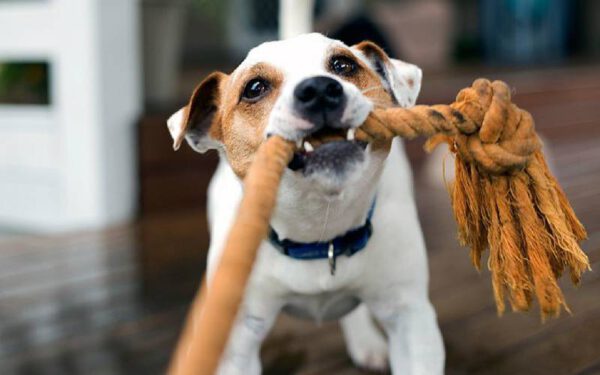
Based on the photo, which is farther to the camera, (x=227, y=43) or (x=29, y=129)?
(x=227, y=43)

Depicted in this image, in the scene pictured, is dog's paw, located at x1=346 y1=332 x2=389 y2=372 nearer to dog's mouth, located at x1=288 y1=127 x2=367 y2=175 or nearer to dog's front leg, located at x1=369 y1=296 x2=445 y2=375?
dog's front leg, located at x1=369 y1=296 x2=445 y2=375

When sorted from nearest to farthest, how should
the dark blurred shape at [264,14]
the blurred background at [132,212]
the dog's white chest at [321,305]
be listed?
the dog's white chest at [321,305], the blurred background at [132,212], the dark blurred shape at [264,14]

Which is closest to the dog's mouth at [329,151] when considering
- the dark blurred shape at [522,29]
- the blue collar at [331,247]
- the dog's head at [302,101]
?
the dog's head at [302,101]

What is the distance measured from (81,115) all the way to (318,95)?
271cm

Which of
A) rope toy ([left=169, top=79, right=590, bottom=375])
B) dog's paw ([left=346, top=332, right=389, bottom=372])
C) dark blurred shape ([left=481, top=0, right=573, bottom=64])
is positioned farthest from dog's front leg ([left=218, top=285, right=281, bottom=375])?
dark blurred shape ([left=481, top=0, right=573, bottom=64])

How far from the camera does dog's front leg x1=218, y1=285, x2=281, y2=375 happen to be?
1.77 metres

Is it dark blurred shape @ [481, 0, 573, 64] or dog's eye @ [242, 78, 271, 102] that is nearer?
dog's eye @ [242, 78, 271, 102]

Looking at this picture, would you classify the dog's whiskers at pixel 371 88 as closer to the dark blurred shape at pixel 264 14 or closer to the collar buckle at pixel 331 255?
the collar buckle at pixel 331 255

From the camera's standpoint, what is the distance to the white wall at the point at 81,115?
12.7 ft

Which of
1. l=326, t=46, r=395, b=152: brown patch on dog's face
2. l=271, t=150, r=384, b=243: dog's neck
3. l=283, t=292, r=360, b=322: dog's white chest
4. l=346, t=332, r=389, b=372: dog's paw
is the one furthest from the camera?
l=346, t=332, r=389, b=372: dog's paw

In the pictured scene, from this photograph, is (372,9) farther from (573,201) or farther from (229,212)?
(229,212)

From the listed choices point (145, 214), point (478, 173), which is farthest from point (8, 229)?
point (478, 173)

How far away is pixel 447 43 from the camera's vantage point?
1150 centimetres

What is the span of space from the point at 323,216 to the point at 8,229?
3066 mm
